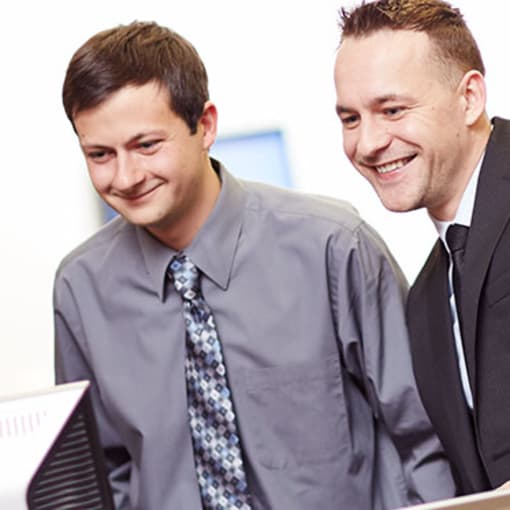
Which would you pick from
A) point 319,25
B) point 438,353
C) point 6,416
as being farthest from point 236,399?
point 319,25

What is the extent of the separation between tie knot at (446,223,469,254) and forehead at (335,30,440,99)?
24 centimetres

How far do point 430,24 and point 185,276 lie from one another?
0.59 metres

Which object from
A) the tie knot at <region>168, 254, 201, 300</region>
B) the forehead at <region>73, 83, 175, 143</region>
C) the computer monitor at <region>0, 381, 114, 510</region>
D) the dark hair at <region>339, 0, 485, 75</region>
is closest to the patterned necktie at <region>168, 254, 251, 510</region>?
the tie knot at <region>168, 254, 201, 300</region>

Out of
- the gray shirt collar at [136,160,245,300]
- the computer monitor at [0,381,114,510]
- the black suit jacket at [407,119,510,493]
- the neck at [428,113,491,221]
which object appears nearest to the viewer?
the computer monitor at [0,381,114,510]

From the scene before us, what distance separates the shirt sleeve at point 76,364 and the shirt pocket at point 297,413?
0.86 ft

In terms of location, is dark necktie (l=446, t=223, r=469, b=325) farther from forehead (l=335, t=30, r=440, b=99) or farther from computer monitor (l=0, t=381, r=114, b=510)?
computer monitor (l=0, t=381, r=114, b=510)

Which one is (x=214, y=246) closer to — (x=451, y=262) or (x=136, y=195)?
(x=136, y=195)

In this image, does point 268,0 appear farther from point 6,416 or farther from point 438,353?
point 6,416

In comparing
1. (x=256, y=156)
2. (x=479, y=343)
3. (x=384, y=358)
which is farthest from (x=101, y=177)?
(x=256, y=156)

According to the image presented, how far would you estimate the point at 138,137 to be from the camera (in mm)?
1606

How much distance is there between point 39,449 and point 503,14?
2.62 meters

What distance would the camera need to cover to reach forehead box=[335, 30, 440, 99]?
154cm

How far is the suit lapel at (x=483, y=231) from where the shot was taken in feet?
4.92

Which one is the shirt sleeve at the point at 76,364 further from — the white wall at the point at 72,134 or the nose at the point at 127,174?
the white wall at the point at 72,134
